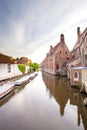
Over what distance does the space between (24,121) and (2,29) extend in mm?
16263

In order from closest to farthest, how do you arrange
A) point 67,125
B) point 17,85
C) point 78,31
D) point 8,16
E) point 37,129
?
point 37,129
point 67,125
point 8,16
point 17,85
point 78,31

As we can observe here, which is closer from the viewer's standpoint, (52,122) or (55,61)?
(52,122)

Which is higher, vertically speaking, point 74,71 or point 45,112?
point 74,71

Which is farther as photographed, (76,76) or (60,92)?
(76,76)

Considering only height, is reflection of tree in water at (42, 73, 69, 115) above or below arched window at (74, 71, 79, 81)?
below

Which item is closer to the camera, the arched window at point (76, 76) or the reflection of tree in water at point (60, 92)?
the reflection of tree in water at point (60, 92)

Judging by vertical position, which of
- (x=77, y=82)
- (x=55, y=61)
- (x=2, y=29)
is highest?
(x=2, y=29)

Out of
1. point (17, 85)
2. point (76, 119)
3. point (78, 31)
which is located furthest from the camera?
point (78, 31)

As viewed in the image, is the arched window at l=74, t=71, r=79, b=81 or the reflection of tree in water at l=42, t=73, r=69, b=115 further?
the arched window at l=74, t=71, r=79, b=81

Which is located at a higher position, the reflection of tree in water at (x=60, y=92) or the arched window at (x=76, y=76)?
the arched window at (x=76, y=76)

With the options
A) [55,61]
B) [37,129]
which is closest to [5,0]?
[37,129]

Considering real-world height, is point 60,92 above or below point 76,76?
below

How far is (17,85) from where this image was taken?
62.8ft

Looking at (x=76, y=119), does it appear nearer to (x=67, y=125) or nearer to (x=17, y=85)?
(x=67, y=125)
